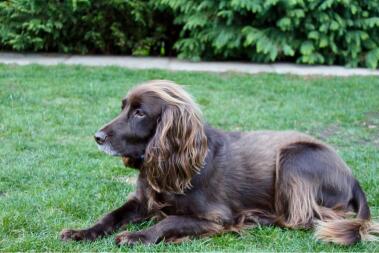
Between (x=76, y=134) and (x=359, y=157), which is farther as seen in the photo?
(x=76, y=134)

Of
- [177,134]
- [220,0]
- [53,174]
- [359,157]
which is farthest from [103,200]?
[220,0]

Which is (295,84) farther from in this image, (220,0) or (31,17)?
(31,17)

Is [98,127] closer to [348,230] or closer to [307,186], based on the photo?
[307,186]

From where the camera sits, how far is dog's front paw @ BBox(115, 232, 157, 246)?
3.60 metres

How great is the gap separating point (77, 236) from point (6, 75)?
5.79 meters

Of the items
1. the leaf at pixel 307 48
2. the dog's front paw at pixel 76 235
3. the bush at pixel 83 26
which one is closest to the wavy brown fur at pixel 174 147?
the dog's front paw at pixel 76 235

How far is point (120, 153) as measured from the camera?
12.1 feet

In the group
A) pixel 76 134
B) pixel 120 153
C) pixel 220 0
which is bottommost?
pixel 76 134

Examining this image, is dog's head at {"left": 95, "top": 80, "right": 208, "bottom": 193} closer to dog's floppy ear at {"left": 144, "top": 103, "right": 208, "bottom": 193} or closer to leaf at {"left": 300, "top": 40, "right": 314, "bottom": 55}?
dog's floppy ear at {"left": 144, "top": 103, "right": 208, "bottom": 193}

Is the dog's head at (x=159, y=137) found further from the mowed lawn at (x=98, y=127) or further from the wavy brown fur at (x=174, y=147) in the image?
the mowed lawn at (x=98, y=127)

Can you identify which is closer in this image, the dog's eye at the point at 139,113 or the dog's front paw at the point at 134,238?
the dog's front paw at the point at 134,238

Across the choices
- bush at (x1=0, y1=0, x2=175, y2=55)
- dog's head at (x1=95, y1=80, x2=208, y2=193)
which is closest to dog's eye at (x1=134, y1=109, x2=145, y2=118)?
dog's head at (x1=95, y1=80, x2=208, y2=193)

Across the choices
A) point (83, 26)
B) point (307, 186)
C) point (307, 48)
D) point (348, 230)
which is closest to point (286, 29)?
point (307, 48)

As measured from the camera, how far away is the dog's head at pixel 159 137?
3684mm
